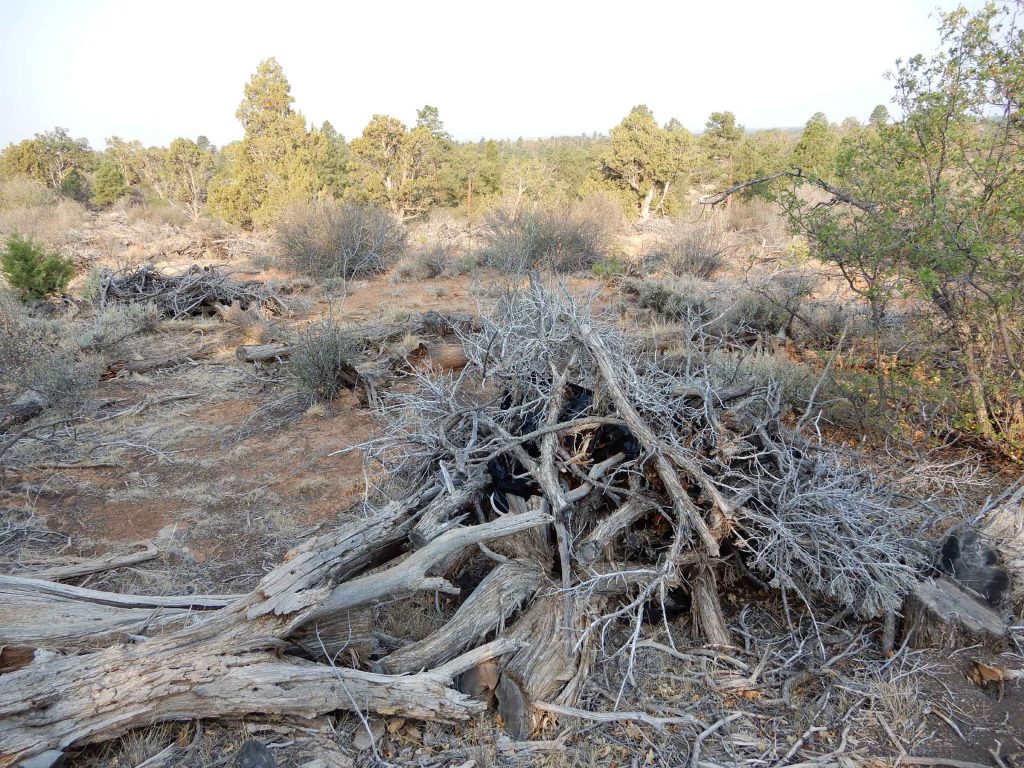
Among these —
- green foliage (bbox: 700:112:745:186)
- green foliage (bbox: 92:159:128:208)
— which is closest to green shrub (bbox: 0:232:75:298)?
green foliage (bbox: 92:159:128:208)

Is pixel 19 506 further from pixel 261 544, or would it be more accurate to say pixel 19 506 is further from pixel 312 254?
pixel 312 254

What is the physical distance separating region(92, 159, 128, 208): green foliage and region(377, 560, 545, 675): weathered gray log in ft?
99.6

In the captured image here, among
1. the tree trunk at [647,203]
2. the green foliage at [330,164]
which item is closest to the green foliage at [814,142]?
the tree trunk at [647,203]

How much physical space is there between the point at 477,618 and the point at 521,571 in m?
0.31

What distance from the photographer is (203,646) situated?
82.7 inches

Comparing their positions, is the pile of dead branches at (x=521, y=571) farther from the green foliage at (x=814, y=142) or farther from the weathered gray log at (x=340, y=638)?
the green foliage at (x=814, y=142)

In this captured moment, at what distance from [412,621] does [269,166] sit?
19.1m

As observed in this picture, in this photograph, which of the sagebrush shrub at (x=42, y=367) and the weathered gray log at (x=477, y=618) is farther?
the sagebrush shrub at (x=42, y=367)

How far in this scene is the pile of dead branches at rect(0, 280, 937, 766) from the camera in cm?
206

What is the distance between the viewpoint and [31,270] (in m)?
9.41

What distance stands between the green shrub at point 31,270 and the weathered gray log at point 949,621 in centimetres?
1180

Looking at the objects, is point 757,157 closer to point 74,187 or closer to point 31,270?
point 31,270

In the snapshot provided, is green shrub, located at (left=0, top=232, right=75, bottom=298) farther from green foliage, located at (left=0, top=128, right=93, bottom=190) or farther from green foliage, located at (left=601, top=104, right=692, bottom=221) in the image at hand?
green foliage, located at (left=0, top=128, right=93, bottom=190)

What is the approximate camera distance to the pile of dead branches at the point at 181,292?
935 centimetres
